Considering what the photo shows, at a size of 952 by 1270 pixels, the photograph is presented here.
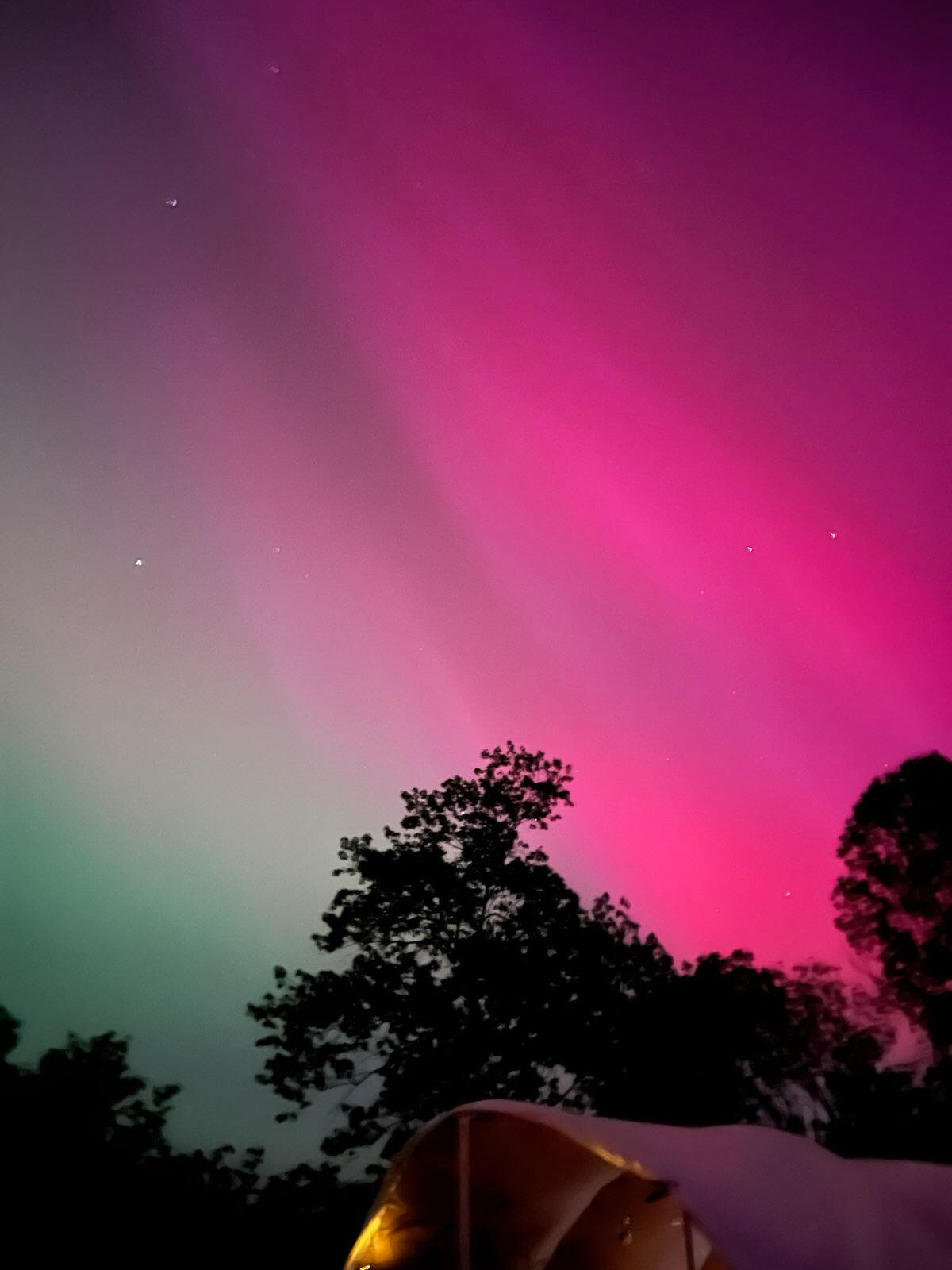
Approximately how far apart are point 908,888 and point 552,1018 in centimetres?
517

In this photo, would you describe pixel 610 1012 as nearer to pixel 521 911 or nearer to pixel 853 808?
pixel 521 911

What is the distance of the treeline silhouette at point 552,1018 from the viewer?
37.6 ft

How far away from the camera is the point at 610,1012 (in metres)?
12.2

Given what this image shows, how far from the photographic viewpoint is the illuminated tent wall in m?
3.78

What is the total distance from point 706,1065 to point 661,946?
5.56ft

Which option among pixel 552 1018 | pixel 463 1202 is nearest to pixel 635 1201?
pixel 463 1202

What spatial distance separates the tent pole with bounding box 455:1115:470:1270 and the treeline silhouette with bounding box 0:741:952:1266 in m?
6.09

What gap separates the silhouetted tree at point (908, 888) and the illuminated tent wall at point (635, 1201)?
699 cm

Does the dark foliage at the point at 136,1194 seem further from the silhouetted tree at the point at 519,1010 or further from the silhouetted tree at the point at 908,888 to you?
the silhouetted tree at the point at 908,888

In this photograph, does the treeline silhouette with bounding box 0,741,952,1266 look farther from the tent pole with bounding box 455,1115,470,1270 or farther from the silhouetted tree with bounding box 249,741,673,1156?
the tent pole with bounding box 455,1115,470,1270

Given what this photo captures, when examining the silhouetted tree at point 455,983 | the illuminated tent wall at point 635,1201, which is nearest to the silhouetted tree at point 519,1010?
the silhouetted tree at point 455,983

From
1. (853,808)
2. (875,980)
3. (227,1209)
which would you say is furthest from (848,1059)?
(227,1209)

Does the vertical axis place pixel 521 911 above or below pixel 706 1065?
above

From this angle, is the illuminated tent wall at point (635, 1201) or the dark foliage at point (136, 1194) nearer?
the illuminated tent wall at point (635, 1201)
